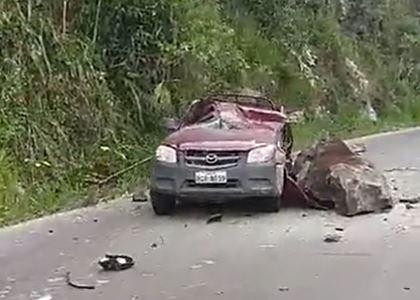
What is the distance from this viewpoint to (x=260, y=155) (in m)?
12.3

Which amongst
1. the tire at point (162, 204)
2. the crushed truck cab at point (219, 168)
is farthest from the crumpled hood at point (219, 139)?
the tire at point (162, 204)

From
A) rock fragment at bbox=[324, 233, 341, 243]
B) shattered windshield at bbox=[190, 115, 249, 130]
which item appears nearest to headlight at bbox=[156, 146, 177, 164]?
shattered windshield at bbox=[190, 115, 249, 130]

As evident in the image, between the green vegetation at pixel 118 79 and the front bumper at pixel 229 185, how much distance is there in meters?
1.68

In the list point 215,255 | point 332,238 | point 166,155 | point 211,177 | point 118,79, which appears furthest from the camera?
point 118,79

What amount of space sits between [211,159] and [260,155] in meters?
0.58

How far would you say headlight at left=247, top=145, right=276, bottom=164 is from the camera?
1232 centimetres

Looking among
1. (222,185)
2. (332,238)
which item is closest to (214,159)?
(222,185)

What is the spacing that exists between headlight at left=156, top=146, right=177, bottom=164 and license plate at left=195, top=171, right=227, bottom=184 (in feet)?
1.23

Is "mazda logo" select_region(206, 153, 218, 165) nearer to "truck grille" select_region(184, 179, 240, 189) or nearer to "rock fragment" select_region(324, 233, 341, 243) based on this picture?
"truck grille" select_region(184, 179, 240, 189)

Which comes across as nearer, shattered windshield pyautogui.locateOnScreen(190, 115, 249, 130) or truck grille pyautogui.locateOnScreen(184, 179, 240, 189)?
truck grille pyautogui.locateOnScreen(184, 179, 240, 189)

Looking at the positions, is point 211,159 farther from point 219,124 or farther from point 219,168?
point 219,124

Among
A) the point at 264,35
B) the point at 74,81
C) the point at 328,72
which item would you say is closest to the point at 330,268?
the point at 74,81

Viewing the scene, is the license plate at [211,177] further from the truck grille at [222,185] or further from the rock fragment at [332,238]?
the rock fragment at [332,238]

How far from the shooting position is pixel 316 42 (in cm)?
2853
